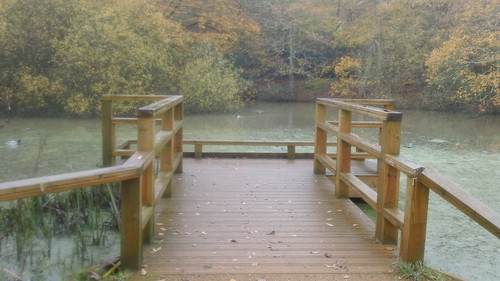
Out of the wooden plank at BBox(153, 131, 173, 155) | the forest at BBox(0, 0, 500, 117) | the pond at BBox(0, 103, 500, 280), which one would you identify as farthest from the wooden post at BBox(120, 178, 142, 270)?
the forest at BBox(0, 0, 500, 117)

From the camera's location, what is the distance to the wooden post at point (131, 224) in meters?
2.81

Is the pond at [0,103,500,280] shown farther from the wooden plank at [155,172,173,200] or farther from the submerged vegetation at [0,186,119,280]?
the wooden plank at [155,172,173,200]

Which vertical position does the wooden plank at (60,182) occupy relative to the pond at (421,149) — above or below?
above

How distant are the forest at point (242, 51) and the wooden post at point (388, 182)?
1376 cm

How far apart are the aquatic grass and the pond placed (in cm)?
118

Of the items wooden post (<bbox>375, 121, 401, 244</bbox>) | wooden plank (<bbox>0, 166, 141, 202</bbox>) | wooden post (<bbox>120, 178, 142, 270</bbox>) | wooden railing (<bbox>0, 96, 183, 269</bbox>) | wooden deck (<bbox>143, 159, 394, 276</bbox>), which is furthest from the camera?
wooden post (<bbox>375, 121, 401, 244</bbox>)

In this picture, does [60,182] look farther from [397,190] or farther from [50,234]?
[397,190]

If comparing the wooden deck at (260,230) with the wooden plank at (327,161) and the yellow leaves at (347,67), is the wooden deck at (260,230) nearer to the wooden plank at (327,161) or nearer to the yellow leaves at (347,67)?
the wooden plank at (327,161)

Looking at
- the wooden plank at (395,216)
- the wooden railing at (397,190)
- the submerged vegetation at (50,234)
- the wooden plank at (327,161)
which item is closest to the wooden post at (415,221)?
the wooden railing at (397,190)

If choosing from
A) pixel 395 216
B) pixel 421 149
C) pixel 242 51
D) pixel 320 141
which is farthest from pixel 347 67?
pixel 395 216

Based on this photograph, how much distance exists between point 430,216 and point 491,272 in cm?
159

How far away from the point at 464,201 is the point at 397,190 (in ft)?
3.48

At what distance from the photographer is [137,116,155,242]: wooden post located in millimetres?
3143

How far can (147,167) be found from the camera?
Answer: 10.6ft
